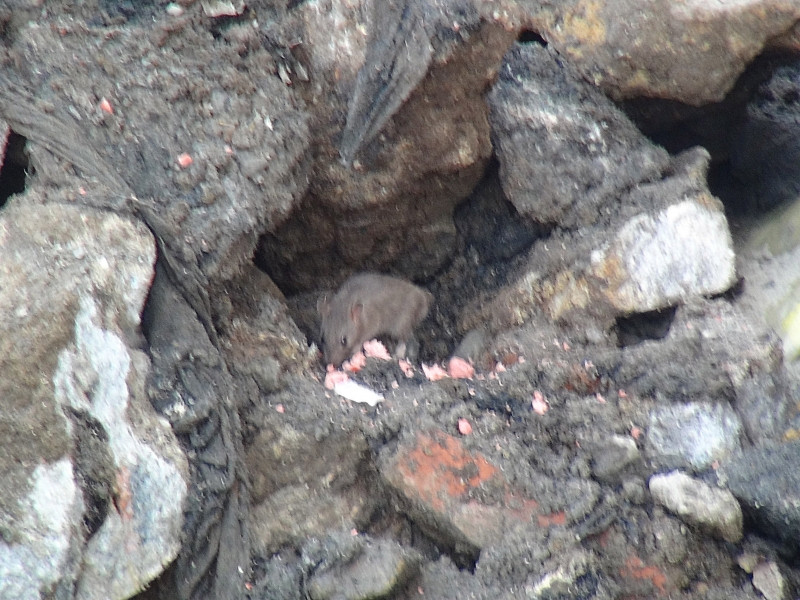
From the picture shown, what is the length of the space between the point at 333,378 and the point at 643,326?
1.30 meters

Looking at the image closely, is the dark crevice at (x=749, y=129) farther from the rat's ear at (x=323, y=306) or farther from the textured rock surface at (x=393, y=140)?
the rat's ear at (x=323, y=306)

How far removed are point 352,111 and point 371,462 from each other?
1.38 m

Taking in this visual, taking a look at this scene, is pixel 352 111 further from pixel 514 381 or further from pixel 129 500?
pixel 129 500

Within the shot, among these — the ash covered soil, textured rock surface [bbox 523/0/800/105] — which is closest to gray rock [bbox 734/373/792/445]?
the ash covered soil

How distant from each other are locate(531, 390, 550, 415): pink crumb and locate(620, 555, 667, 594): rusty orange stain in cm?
56

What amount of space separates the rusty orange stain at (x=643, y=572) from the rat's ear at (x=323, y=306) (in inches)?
60.9

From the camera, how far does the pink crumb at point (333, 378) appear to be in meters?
2.89

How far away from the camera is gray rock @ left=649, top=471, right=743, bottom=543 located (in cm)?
239

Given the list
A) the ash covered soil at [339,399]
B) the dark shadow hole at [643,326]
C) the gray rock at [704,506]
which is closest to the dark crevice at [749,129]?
the ash covered soil at [339,399]

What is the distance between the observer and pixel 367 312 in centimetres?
334

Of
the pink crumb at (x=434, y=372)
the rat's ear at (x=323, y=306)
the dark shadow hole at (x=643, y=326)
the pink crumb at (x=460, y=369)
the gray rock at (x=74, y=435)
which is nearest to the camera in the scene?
the gray rock at (x=74, y=435)

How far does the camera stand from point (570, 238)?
345cm

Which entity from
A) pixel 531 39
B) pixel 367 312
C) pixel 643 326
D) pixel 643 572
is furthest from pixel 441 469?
pixel 531 39

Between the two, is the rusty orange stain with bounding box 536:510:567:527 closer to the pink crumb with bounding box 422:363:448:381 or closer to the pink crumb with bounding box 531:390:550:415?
the pink crumb with bounding box 531:390:550:415
